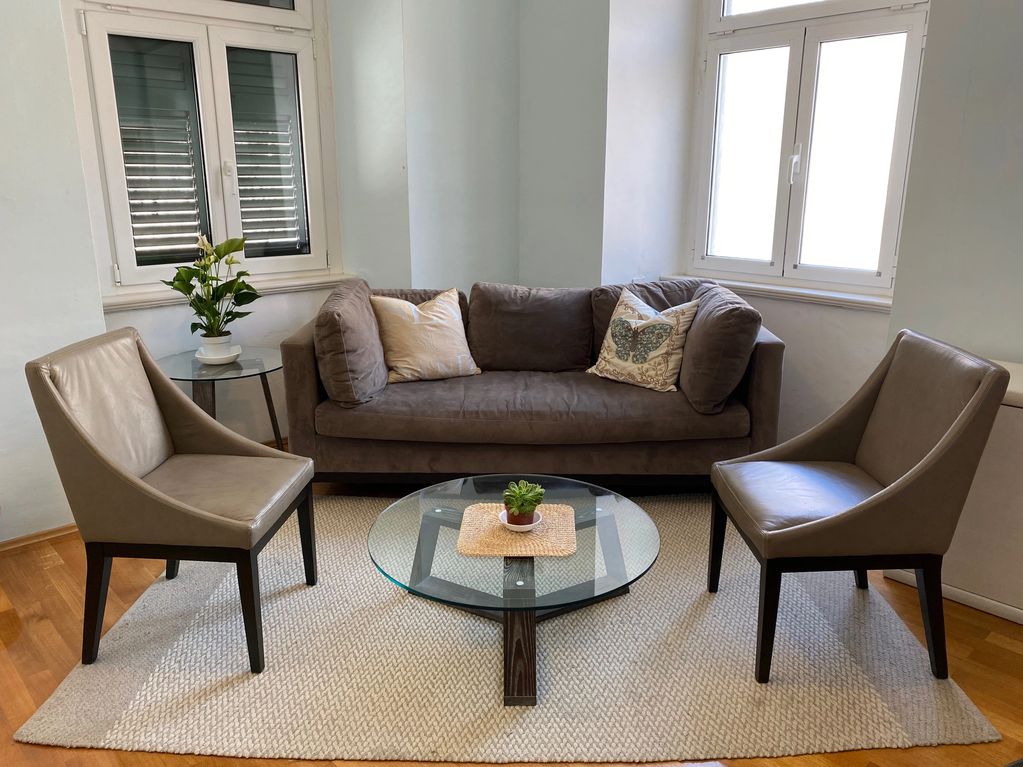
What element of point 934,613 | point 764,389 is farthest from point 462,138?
point 934,613

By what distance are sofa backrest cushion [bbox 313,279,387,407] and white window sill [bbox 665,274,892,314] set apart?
1931 mm

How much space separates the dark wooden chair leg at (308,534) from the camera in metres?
2.65

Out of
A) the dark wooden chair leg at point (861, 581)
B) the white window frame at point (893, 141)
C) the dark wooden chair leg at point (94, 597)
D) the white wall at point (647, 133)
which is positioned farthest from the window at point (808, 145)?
the dark wooden chair leg at point (94, 597)

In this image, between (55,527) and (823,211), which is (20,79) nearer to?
(55,527)

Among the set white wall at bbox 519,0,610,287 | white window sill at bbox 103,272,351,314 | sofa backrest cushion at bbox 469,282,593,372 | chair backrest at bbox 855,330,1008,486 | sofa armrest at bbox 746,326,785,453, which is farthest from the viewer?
white wall at bbox 519,0,610,287

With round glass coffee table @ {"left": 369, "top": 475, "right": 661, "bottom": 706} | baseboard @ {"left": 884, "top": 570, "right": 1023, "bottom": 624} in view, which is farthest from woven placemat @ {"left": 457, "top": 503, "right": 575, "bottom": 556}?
baseboard @ {"left": 884, "top": 570, "right": 1023, "bottom": 624}

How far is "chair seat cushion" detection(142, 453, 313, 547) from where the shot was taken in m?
2.23

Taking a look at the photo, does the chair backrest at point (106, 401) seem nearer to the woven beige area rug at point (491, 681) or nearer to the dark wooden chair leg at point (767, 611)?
the woven beige area rug at point (491, 681)

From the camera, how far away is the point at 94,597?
2.28m

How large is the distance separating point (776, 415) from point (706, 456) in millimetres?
323

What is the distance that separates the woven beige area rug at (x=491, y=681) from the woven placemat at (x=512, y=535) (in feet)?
1.25

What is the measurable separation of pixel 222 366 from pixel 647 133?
2.39 metres

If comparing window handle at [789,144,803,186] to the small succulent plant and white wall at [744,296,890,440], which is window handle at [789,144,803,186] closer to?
white wall at [744,296,890,440]

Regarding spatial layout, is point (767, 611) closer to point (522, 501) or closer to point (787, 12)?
point (522, 501)
